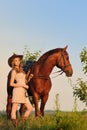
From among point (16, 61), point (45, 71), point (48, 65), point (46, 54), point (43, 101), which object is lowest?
point (43, 101)

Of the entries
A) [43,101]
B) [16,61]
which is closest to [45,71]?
[43,101]

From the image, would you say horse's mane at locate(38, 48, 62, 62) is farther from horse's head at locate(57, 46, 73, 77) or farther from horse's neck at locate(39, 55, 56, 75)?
horse's head at locate(57, 46, 73, 77)

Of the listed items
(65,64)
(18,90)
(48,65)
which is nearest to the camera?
(18,90)

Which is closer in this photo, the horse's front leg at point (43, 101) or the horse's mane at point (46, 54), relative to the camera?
the horse's front leg at point (43, 101)

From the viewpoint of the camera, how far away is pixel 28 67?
52.6 ft

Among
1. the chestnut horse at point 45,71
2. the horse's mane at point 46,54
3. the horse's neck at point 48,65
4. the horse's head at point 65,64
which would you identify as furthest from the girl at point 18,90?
the horse's head at point 65,64

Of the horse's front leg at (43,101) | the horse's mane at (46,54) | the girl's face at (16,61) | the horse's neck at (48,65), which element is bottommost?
the horse's front leg at (43,101)

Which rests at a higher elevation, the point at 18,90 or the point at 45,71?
the point at 45,71

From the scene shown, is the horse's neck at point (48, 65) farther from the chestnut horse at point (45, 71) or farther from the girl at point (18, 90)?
the girl at point (18, 90)

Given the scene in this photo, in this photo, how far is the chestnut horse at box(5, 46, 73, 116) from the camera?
15.2m

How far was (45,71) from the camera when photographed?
15.5 metres

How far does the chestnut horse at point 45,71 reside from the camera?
1519cm

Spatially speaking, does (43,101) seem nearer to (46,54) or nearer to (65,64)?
(65,64)

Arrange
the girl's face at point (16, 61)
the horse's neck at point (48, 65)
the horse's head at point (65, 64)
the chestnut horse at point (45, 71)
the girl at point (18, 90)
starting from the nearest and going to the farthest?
1. the girl at point (18, 90)
2. the girl's face at point (16, 61)
3. the chestnut horse at point (45, 71)
4. the horse's neck at point (48, 65)
5. the horse's head at point (65, 64)
